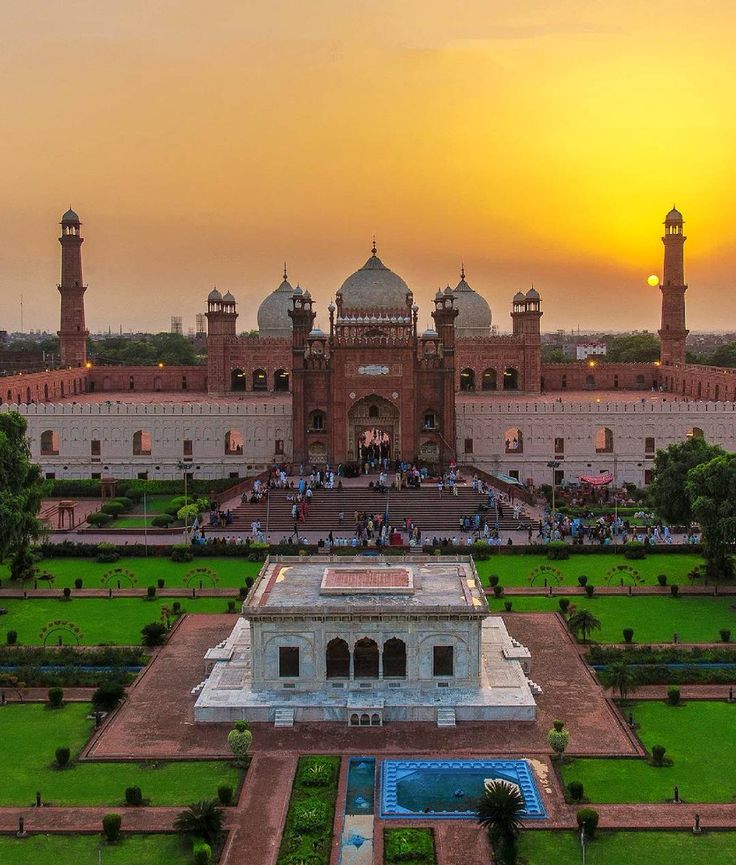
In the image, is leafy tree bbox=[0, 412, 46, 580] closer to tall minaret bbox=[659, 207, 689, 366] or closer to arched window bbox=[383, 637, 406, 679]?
arched window bbox=[383, 637, 406, 679]

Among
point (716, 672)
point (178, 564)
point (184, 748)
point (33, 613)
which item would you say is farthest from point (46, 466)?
point (716, 672)

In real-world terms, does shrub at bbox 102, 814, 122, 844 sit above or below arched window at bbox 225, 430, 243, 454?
below

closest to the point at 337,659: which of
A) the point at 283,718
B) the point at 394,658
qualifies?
the point at 394,658

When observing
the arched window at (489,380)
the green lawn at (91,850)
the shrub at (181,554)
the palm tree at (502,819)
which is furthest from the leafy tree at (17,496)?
the arched window at (489,380)

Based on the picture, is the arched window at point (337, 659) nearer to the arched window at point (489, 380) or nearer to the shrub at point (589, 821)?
the shrub at point (589, 821)

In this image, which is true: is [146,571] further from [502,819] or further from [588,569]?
[502,819]

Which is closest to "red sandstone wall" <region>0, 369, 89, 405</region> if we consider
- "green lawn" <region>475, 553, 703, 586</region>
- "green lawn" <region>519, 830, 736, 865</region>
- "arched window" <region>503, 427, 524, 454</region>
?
"arched window" <region>503, 427, 524, 454</region>
